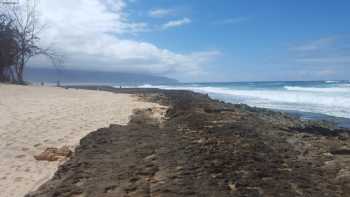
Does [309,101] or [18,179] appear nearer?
[18,179]

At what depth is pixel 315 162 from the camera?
6.04 m

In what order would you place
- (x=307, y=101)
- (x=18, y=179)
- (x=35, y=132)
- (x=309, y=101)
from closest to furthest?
(x=18, y=179) < (x=35, y=132) < (x=309, y=101) < (x=307, y=101)

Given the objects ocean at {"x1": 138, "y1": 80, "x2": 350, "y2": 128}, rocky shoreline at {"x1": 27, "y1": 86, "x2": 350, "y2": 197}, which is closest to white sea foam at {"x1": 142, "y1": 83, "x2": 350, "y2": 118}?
ocean at {"x1": 138, "y1": 80, "x2": 350, "y2": 128}

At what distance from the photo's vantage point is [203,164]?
Answer: 5.75 m

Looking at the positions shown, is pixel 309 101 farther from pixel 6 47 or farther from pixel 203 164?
pixel 203 164

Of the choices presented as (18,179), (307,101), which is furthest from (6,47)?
(18,179)

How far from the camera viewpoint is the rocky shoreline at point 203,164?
4809mm

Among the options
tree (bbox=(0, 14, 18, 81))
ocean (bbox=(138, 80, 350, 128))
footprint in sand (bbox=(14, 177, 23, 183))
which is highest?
tree (bbox=(0, 14, 18, 81))

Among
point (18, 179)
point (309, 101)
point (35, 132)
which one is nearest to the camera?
point (18, 179)

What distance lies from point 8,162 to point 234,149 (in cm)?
364

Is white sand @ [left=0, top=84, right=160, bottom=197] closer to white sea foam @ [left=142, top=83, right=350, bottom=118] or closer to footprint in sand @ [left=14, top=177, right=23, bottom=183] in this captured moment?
footprint in sand @ [left=14, top=177, right=23, bottom=183]

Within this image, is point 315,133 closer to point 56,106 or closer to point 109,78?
point 56,106

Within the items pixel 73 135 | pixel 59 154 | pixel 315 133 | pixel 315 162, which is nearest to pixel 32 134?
pixel 73 135

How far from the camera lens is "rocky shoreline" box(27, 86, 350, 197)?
4.81m
